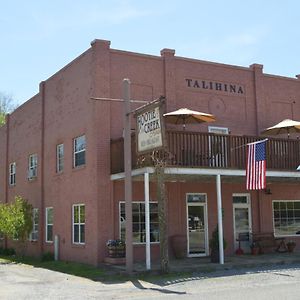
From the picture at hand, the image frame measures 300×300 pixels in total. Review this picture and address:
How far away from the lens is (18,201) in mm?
25484

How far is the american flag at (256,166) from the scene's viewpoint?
17641mm

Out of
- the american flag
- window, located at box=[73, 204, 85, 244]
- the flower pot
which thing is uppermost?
the american flag

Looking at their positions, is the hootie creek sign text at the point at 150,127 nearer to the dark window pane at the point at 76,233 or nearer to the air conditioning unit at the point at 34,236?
the dark window pane at the point at 76,233

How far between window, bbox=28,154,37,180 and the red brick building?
0.42 m

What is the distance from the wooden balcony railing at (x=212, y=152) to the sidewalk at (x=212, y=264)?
132 inches

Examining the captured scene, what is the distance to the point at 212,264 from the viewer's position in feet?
59.8

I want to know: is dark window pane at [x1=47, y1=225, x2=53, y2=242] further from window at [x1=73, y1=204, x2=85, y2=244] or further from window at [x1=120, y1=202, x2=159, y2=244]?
window at [x1=120, y1=202, x2=159, y2=244]

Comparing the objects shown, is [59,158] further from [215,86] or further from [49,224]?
[215,86]

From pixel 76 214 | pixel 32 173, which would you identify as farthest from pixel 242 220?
pixel 32 173

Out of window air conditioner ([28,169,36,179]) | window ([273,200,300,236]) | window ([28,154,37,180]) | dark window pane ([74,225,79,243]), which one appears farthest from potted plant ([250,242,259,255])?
window air conditioner ([28,169,36,179])

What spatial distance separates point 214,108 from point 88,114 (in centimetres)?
550

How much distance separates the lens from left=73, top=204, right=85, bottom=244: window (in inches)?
841

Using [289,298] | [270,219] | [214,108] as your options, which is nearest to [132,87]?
[214,108]

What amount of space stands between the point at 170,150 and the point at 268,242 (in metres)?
6.90
